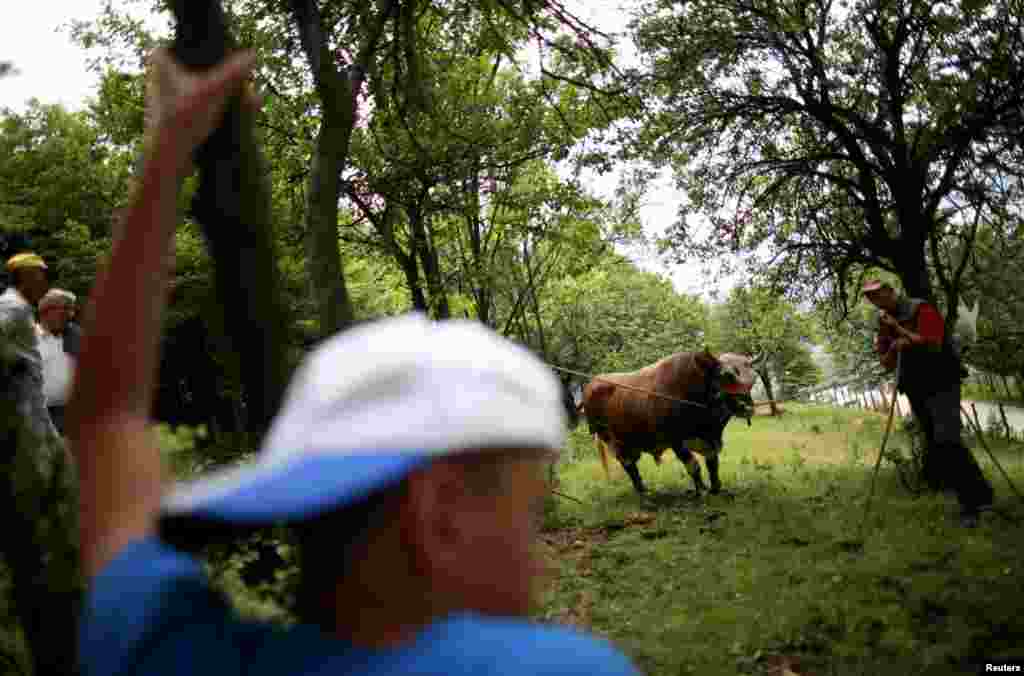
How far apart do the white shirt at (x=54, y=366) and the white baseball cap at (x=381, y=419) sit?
5545 mm

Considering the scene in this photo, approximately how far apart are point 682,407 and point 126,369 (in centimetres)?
1181

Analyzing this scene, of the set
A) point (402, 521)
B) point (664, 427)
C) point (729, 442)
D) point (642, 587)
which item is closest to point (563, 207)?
point (664, 427)

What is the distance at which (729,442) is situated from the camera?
21297 millimetres

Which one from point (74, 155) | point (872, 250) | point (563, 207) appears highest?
point (74, 155)

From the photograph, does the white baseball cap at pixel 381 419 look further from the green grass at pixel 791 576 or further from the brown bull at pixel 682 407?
the brown bull at pixel 682 407

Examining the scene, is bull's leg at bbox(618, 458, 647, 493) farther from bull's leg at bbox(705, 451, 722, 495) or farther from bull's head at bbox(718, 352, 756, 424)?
bull's head at bbox(718, 352, 756, 424)

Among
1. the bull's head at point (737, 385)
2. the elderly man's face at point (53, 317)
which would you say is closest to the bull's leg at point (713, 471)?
the bull's head at point (737, 385)

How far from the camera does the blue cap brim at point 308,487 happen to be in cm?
78

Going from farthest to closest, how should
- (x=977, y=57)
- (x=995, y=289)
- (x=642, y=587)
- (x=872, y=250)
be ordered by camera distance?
(x=995, y=289)
(x=872, y=250)
(x=977, y=57)
(x=642, y=587)

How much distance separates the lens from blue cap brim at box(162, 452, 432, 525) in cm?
78

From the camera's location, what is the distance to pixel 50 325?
19.1 feet

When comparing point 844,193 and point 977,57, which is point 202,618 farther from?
point 844,193

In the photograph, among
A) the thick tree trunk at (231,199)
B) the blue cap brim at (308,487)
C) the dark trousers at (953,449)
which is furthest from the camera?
the dark trousers at (953,449)

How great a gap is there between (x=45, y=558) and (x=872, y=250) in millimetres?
10818
